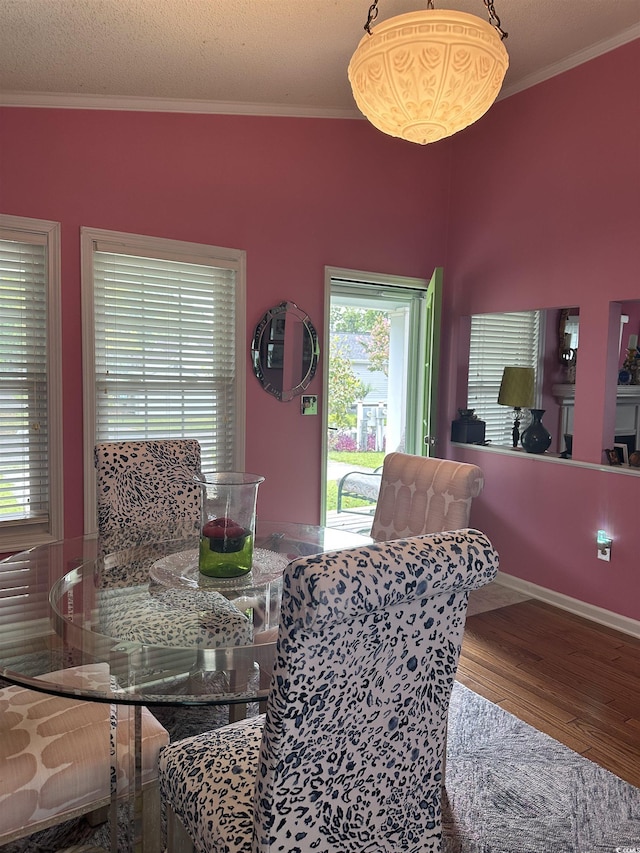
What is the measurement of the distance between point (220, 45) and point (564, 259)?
224cm

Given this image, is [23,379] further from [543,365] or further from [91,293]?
[543,365]

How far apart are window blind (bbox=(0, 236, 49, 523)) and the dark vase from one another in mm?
2869

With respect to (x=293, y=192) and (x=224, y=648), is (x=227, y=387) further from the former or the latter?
(x=224, y=648)

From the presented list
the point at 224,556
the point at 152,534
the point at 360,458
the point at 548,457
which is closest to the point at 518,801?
the point at 224,556

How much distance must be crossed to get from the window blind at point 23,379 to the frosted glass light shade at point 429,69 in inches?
75.1

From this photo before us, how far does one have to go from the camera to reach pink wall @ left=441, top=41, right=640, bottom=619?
3.49 meters

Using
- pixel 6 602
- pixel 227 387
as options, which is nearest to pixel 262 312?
pixel 227 387

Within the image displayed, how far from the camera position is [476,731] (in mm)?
2508

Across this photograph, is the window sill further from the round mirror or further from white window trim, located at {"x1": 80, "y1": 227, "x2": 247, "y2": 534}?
white window trim, located at {"x1": 80, "y1": 227, "x2": 247, "y2": 534}

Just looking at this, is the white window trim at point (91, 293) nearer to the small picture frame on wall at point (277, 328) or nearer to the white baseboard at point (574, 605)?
the small picture frame on wall at point (277, 328)

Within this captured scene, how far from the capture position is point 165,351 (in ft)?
11.8

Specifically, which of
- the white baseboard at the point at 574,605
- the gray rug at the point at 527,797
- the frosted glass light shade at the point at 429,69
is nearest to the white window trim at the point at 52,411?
the frosted glass light shade at the point at 429,69

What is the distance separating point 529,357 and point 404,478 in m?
2.71

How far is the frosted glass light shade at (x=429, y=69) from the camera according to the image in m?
1.82
